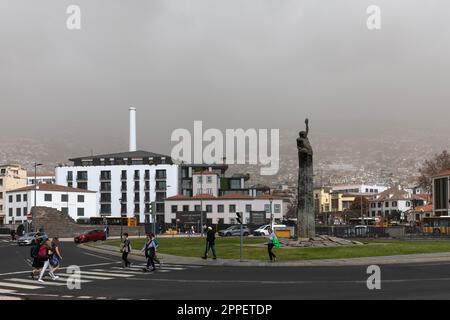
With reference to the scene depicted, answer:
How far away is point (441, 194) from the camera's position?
365ft

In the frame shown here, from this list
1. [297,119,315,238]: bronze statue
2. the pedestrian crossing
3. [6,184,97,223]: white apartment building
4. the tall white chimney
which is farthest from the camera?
the tall white chimney

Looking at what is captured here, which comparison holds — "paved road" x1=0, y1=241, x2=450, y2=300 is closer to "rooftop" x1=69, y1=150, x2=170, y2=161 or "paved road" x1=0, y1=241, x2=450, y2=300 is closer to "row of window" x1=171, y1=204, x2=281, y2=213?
"row of window" x1=171, y1=204, x2=281, y2=213

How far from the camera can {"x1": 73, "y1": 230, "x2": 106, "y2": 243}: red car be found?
230 feet

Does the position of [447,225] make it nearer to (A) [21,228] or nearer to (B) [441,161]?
(B) [441,161]

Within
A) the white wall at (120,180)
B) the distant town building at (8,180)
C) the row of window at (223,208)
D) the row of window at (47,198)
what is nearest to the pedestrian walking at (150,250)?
the row of window at (47,198)

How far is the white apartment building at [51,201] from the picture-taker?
118m

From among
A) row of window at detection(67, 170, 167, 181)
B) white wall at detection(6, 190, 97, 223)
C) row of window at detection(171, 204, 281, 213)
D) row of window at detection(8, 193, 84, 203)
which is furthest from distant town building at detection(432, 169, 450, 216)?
row of window at detection(8, 193, 84, 203)

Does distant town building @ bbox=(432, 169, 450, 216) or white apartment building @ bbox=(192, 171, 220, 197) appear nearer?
distant town building @ bbox=(432, 169, 450, 216)

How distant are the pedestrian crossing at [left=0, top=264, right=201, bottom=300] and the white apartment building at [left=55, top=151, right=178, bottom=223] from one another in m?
106

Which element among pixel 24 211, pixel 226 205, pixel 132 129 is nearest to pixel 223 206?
pixel 226 205
